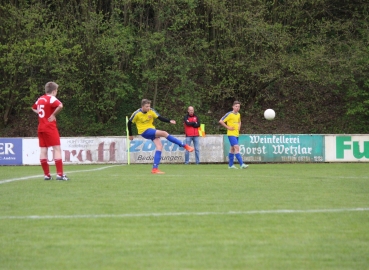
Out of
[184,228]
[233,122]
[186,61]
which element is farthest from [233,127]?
[184,228]

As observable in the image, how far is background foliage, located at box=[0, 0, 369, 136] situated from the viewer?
32594 millimetres

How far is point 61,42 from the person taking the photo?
32156 mm

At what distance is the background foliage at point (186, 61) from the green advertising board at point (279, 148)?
19.0 feet

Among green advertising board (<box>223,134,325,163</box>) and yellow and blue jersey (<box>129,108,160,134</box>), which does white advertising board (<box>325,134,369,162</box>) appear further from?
yellow and blue jersey (<box>129,108,160,134</box>)

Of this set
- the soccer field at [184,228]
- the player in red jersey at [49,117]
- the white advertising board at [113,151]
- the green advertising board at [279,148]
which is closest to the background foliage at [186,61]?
the white advertising board at [113,151]

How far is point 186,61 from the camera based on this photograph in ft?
110

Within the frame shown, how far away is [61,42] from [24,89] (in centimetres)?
345

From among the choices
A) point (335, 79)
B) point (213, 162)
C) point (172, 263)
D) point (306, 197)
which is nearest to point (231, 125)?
point (213, 162)

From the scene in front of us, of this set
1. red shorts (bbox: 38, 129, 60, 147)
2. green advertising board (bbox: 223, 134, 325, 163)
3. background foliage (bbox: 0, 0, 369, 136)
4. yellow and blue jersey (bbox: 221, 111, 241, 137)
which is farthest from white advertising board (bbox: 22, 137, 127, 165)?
red shorts (bbox: 38, 129, 60, 147)

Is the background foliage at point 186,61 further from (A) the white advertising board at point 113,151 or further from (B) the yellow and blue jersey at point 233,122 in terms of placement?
(B) the yellow and blue jersey at point 233,122

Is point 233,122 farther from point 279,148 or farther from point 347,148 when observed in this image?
point 347,148

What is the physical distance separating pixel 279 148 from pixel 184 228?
2079 centimetres

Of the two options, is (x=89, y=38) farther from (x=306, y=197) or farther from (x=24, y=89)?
(x=306, y=197)

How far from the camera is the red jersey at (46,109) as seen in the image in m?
13.2
